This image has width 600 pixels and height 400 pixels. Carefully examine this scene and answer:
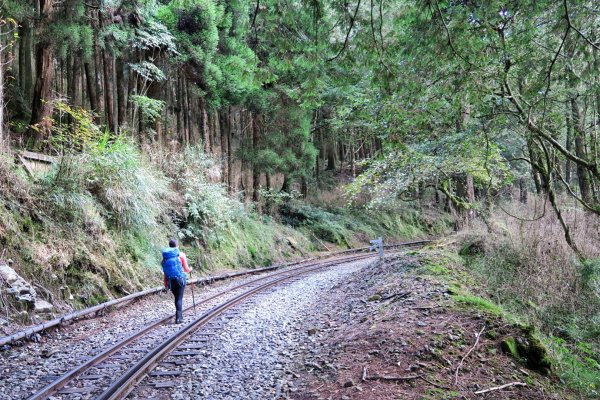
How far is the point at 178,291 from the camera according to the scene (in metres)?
7.52

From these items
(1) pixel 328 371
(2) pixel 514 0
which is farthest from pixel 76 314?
(2) pixel 514 0

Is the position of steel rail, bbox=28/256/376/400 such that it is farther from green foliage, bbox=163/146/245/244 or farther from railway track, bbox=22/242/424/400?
Answer: green foliage, bbox=163/146/245/244

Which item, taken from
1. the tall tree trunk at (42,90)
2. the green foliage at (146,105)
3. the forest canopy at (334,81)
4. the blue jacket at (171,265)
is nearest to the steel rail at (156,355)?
the blue jacket at (171,265)

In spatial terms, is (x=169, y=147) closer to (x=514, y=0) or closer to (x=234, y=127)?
(x=234, y=127)

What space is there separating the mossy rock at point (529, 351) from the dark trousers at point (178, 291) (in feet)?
17.6

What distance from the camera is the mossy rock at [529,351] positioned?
14.8ft

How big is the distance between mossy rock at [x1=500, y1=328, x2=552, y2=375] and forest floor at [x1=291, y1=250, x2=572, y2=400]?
3.0 inches

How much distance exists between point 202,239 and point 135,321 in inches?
258

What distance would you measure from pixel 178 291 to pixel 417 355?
4.75 meters

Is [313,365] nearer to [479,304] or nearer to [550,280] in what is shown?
[479,304]

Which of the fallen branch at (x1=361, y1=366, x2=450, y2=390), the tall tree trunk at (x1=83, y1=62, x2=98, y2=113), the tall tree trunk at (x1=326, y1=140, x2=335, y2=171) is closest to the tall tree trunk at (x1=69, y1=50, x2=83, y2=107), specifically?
the tall tree trunk at (x1=83, y1=62, x2=98, y2=113)

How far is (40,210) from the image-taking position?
8258 millimetres

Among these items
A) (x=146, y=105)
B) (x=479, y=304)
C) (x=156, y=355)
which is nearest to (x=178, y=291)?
(x=156, y=355)

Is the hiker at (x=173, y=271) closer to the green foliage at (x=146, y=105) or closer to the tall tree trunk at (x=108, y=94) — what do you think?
the green foliage at (x=146, y=105)
